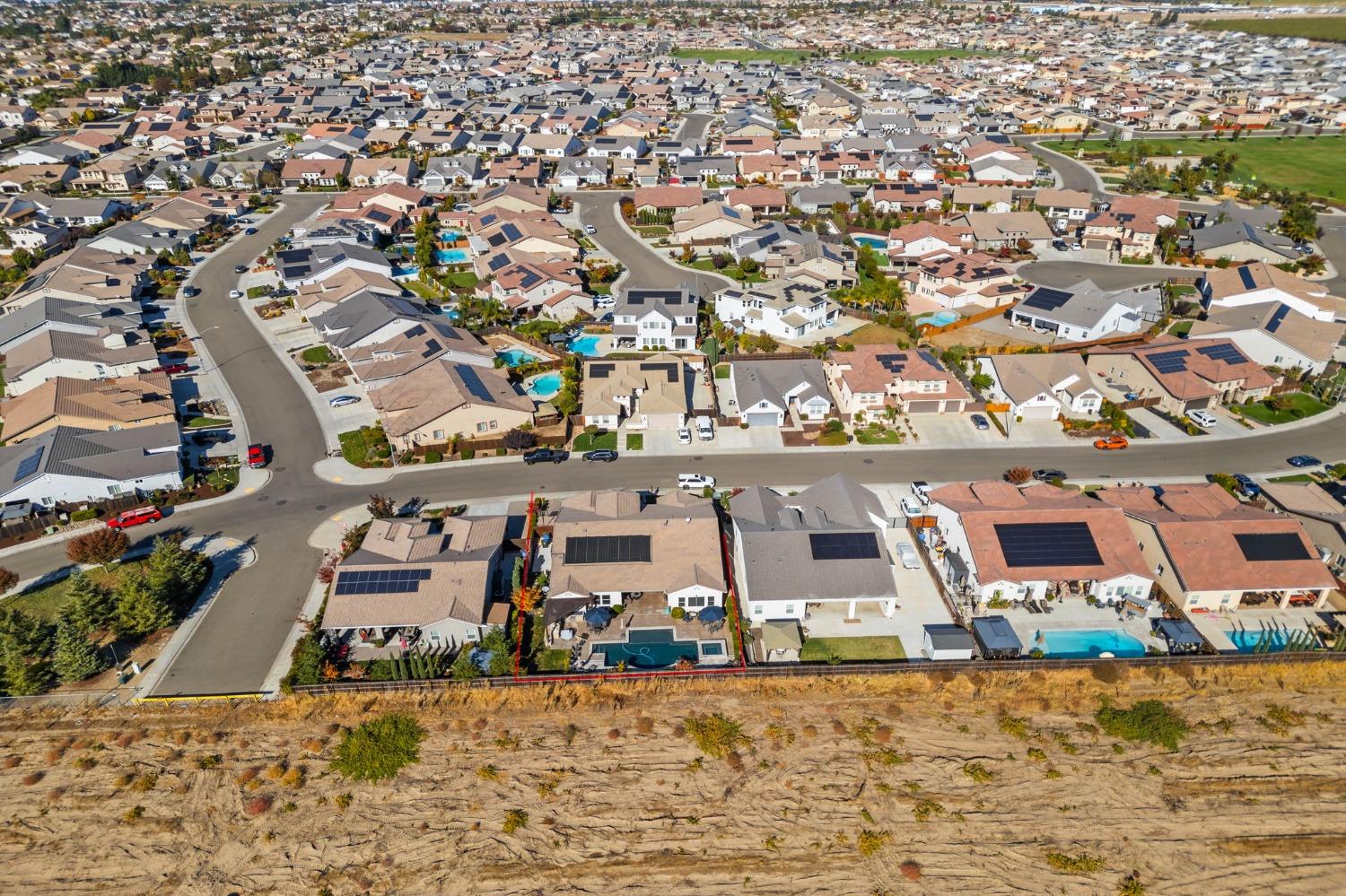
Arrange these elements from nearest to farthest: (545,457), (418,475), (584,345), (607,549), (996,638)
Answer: (996,638), (607,549), (418,475), (545,457), (584,345)

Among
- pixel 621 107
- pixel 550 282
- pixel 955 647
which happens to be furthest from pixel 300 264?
pixel 621 107

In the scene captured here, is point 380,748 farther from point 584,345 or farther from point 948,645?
point 584,345

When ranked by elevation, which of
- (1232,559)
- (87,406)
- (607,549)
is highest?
(87,406)

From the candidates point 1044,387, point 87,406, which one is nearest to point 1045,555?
point 1044,387

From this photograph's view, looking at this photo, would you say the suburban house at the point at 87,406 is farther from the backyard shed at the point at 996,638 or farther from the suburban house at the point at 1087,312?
the suburban house at the point at 1087,312

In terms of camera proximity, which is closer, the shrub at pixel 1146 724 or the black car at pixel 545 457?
the shrub at pixel 1146 724

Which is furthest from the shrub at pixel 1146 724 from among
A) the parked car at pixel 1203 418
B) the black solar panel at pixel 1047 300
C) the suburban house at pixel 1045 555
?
the black solar panel at pixel 1047 300

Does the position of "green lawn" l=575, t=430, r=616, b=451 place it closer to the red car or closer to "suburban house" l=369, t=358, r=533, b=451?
"suburban house" l=369, t=358, r=533, b=451
